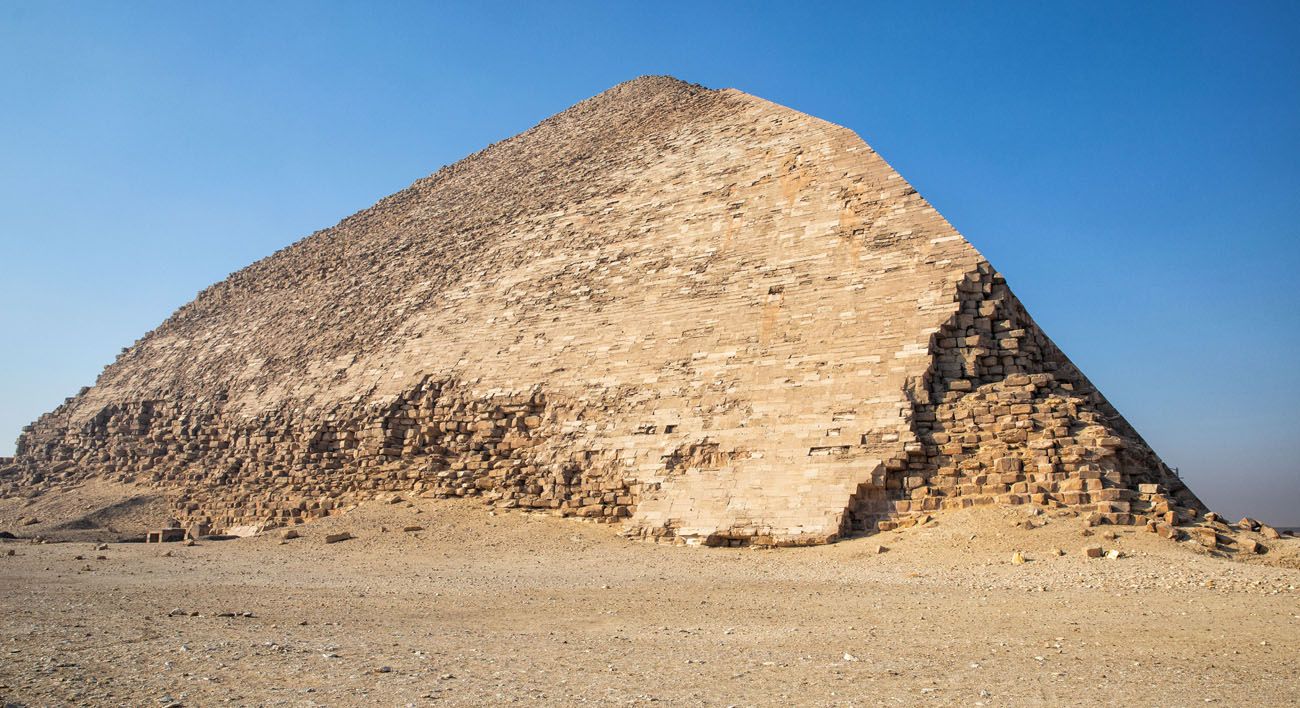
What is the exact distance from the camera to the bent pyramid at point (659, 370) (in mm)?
10312

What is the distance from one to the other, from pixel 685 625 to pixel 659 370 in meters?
7.05

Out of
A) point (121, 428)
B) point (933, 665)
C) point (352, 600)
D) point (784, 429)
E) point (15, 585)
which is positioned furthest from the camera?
point (121, 428)

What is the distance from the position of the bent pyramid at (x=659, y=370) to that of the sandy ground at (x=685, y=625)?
89 cm

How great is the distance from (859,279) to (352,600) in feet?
25.0

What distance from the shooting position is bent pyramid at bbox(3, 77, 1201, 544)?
33.8ft

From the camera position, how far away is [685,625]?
6.09 m

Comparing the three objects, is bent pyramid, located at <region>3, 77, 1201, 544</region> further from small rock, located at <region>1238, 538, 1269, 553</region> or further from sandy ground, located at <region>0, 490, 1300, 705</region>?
sandy ground, located at <region>0, 490, 1300, 705</region>

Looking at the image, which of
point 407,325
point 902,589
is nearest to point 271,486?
point 407,325

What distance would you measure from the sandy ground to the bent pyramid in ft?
2.91

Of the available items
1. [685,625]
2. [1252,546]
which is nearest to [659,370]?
[685,625]

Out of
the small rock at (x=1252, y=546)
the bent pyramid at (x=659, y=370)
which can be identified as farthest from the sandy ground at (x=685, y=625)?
the bent pyramid at (x=659, y=370)

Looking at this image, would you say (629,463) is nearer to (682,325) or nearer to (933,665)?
(682,325)

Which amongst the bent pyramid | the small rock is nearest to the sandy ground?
the small rock

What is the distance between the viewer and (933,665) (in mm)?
4637
